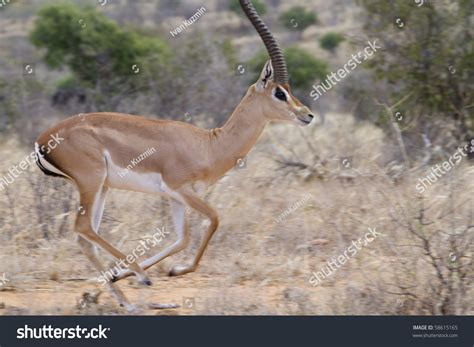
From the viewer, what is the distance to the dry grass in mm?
6824

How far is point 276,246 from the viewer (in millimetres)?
8547

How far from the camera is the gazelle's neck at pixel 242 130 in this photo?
7953mm

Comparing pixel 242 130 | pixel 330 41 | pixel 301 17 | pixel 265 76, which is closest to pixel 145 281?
pixel 242 130

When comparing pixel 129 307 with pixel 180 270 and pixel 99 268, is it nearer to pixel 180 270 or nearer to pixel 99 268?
pixel 99 268

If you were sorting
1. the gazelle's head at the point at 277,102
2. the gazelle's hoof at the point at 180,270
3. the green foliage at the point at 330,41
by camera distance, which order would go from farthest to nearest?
the green foliage at the point at 330,41 < the gazelle's head at the point at 277,102 < the gazelle's hoof at the point at 180,270

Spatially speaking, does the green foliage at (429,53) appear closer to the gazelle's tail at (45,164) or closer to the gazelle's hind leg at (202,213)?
the gazelle's hind leg at (202,213)

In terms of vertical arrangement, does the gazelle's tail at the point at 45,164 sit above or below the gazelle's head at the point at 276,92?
below

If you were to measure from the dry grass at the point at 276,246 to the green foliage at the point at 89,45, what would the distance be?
400 cm

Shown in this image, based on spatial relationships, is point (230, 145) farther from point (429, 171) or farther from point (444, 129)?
point (444, 129)

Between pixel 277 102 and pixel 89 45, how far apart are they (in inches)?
304

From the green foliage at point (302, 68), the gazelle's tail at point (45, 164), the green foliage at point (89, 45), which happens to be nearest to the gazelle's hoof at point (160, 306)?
the gazelle's tail at point (45, 164)

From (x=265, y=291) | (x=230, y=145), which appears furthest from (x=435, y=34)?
(x=265, y=291)

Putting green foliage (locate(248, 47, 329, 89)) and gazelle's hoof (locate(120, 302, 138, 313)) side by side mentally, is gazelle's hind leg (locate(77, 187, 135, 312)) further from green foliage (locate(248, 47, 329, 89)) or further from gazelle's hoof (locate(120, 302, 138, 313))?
green foliage (locate(248, 47, 329, 89))

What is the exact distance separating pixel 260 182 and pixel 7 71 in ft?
20.9
